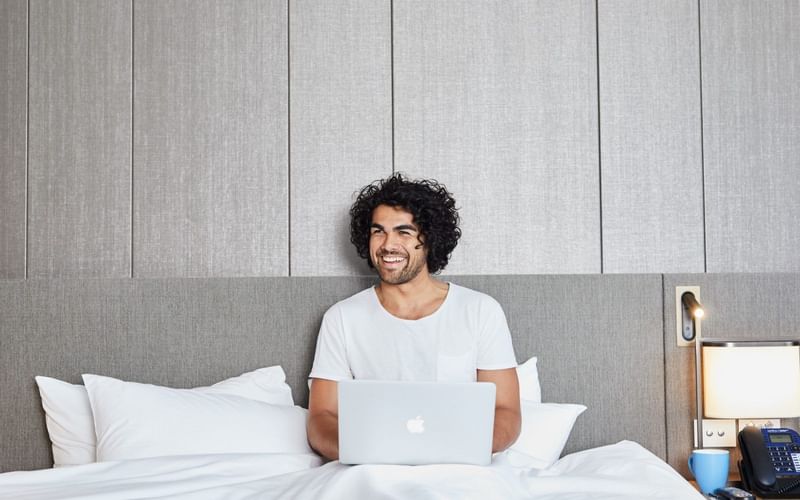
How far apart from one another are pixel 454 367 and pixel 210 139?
3.76 feet

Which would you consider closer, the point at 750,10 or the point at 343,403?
the point at 343,403

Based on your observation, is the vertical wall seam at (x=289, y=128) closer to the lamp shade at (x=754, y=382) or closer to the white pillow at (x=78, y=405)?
the white pillow at (x=78, y=405)

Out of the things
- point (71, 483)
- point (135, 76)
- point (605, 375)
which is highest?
point (135, 76)

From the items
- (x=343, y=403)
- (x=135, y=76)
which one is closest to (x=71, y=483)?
(x=343, y=403)

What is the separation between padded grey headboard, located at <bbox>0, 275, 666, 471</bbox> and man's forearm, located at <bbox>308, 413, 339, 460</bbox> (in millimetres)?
304

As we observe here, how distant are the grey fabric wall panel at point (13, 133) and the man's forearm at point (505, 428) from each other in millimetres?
1685

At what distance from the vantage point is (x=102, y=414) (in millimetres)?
2279

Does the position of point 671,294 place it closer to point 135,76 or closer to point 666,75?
point 666,75

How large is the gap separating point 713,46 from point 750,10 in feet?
0.63

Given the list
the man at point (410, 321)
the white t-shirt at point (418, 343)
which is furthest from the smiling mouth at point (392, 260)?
the white t-shirt at point (418, 343)

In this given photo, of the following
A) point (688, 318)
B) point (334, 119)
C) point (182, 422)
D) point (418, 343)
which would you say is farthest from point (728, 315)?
point (182, 422)

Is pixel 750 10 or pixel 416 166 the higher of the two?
pixel 750 10

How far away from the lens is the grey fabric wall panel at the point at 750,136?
2.73 meters

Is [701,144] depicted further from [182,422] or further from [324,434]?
[182,422]
